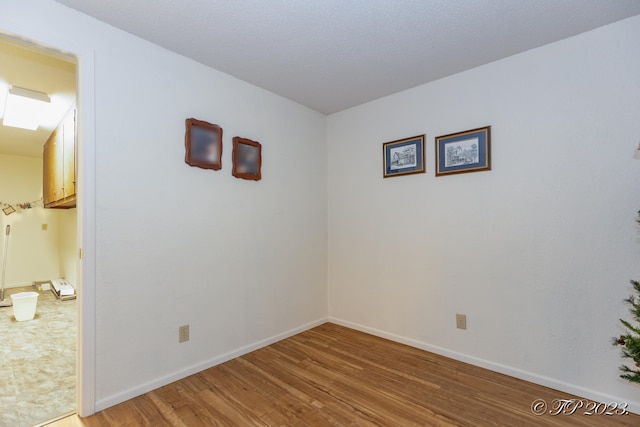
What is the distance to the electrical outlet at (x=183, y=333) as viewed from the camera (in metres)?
2.22

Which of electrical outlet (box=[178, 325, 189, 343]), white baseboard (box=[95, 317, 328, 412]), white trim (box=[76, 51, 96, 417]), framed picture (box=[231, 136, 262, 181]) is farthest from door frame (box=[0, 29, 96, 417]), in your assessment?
framed picture (box=[231, 136, 262, 181])

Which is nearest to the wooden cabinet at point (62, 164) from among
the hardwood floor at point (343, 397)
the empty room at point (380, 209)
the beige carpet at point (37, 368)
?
the empty room at point (380, 209)

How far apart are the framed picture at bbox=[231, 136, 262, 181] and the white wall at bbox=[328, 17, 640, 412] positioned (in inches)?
46.0

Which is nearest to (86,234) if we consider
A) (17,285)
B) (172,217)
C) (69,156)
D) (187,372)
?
(172,217)

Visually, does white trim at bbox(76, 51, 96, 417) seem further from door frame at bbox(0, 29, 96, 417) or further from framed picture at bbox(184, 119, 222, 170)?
framed picture at bbox(184, 119, 222, 170)

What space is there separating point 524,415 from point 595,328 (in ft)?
2.43

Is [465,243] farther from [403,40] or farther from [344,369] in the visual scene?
[403,40]

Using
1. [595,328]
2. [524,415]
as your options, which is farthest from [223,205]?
[595,328]

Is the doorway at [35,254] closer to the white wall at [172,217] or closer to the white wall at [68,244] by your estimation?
the white wall at [68,244]

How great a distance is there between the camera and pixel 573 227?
2.01 metres

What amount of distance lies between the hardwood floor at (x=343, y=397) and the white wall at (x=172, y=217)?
21 centimetres

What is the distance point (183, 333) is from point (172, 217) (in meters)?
0.87

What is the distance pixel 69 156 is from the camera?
119 inches

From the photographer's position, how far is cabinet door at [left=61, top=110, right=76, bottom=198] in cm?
287
